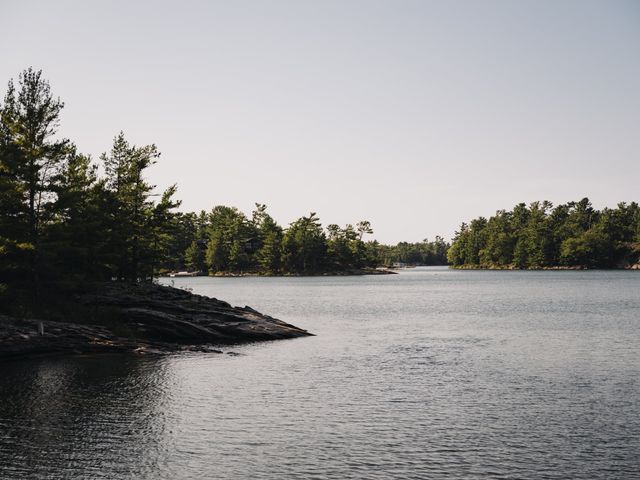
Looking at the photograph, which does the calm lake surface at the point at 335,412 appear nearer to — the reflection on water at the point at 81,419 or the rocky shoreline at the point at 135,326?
the reflection on water at the point at 81,419

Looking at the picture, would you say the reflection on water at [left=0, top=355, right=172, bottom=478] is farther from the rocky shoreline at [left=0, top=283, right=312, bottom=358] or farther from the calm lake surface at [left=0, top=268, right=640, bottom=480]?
the rocky shoreline at [left=0, top=283, right=312, bottom=358]

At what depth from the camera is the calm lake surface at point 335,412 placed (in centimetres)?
1980

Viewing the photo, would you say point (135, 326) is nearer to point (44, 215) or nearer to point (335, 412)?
point (44, 215)

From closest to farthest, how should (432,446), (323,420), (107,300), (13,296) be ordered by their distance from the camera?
1. (432,446)
2. (323,420)
3. (13,296)
4. (107,300)

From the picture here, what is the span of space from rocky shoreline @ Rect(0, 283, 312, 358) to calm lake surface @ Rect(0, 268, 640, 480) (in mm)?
2268

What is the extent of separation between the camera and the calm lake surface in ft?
65.0

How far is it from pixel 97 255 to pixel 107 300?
6.07m

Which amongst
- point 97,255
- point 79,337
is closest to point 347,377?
point 79,337

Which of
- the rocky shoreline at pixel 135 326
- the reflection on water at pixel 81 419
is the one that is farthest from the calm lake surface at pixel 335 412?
the rocky shoreline at pixel 135 326

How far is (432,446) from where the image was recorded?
21.8 meters

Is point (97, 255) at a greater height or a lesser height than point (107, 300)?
greater

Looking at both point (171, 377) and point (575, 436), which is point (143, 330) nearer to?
point (171, 377)

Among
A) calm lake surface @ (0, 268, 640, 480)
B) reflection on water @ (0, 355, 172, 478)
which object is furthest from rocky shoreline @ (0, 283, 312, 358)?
reflection on water @ (0, 355, 172, 478)

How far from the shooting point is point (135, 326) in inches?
2010
